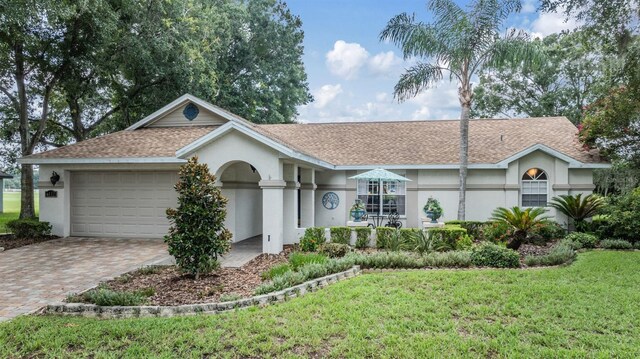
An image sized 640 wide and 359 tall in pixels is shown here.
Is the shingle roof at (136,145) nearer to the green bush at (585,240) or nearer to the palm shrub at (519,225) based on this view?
the palm shrub at (519,225)

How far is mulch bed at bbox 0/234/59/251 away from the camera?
11945 millimetres

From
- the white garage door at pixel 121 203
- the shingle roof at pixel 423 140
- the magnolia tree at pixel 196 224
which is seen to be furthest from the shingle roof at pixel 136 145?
the magnolia tree at pixel 196 224

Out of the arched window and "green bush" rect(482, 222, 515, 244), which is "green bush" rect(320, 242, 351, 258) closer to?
"green bush" rect(482, 222, 515, 244)

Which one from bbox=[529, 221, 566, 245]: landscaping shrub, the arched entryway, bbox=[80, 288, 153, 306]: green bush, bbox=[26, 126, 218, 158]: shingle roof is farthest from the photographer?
bbox=[26, 126, 218, 158]: shingle roof

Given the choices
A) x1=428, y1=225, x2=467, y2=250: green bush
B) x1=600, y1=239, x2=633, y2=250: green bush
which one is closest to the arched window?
x1=600, y1=239, x2=633, y2=250: green bush

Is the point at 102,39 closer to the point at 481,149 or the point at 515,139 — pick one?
the point at 481,149

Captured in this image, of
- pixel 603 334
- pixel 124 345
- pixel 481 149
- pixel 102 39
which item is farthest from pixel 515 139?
pixel 102 39

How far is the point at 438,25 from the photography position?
47.4ft

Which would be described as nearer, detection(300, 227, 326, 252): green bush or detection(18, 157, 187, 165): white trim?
detection(300, 227, 326, 252): green bush

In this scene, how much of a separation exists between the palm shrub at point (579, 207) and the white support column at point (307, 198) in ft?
29.0

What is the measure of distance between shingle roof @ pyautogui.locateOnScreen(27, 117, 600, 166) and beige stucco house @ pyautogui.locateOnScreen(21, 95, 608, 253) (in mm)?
77

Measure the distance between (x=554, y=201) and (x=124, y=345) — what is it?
48.0 feet

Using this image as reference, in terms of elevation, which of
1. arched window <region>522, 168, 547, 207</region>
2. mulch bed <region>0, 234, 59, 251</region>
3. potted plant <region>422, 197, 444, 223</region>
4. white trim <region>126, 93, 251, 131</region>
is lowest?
mulch bed <region>0, 234, 59, 251</region>

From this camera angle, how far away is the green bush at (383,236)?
11211 mm
